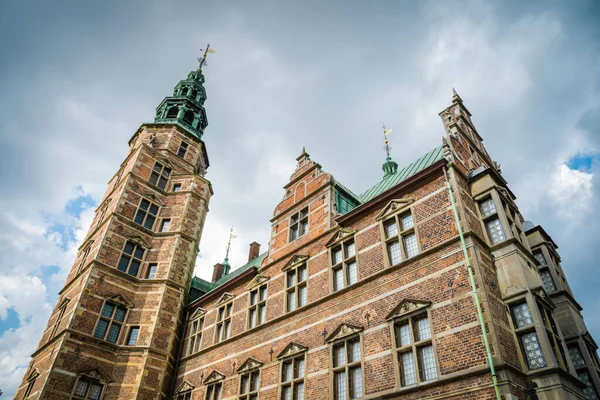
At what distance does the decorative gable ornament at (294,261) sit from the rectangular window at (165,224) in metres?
10.3

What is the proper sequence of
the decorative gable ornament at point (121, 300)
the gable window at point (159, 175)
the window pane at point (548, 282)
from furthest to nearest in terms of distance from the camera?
1. the gable window at point (159, 175)
2. the decorative gable ornament at point (121, 300)
3. the window pane at point (548, 282)

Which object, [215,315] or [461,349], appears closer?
[461,349]

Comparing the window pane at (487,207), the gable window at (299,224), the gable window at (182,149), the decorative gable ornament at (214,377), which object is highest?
the gable window at (182,149)

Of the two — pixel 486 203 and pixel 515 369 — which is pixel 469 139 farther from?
pixel 515 369

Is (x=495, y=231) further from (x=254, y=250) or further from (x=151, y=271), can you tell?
(x=254, y=250)

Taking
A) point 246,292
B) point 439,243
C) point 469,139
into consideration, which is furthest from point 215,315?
point 469,139

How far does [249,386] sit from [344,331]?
4801 millimetres

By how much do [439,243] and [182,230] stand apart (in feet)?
53.7

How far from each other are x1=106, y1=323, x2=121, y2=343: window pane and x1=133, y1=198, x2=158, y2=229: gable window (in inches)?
236

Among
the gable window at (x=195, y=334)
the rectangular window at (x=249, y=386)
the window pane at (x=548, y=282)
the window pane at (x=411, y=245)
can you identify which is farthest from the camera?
the gable window at (x=195, y=334)

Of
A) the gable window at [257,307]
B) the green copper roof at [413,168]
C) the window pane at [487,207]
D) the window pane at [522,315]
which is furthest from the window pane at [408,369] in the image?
the gable window at [257,307]

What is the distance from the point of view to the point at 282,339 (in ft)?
50.9

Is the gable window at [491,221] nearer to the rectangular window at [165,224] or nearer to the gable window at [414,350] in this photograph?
the gable window at [414,350]

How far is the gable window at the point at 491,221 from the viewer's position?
12.5 m
